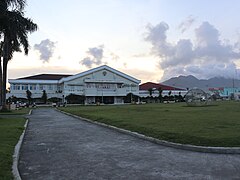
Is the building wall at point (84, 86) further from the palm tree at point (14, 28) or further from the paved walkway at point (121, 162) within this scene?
the paved walkway at point (121, 162)

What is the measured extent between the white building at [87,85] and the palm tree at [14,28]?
45358 mm

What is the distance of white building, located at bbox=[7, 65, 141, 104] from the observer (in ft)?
248

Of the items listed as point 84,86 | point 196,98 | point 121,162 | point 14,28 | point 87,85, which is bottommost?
point 121,162

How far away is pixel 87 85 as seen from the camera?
78250 mm

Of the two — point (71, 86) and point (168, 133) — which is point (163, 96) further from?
point (168, 133)

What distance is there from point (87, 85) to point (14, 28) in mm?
55945

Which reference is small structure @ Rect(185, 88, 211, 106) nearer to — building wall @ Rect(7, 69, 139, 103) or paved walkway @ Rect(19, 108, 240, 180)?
building wall @ Rect(7, 69, 139, 103)

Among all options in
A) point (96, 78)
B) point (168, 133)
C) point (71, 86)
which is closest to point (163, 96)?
point (96, 78)

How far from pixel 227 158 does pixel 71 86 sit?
70764mm

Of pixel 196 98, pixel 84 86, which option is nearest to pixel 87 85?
pixel 84 86

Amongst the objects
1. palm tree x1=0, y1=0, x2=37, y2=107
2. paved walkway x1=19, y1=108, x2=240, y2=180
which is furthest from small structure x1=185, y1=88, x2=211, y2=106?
paved walkway x1=19, y1=108, x2=240, y2=180

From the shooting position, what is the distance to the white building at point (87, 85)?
248 feet

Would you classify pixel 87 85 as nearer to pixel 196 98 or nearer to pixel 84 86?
pixel 84 86

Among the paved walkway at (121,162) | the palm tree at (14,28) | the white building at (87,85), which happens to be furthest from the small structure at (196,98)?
the paved walkway at (121,162)
